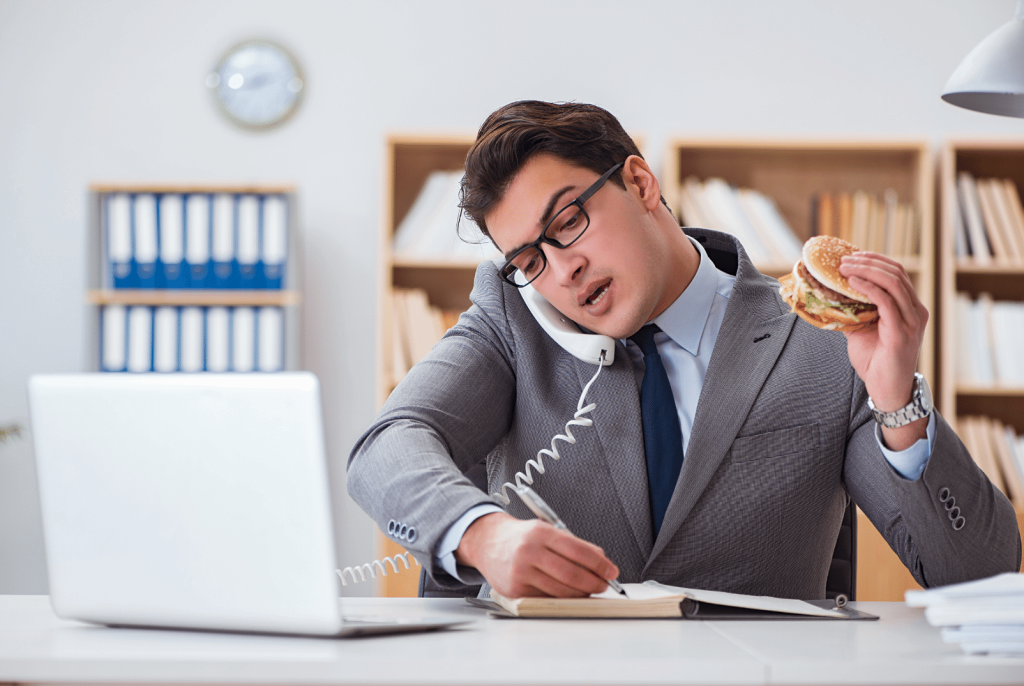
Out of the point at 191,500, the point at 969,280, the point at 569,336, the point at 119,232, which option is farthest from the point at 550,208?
the point at 969,280

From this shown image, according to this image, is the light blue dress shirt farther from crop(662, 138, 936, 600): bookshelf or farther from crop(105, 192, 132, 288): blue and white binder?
crop(105, 192, 132, 288): blue and white binder

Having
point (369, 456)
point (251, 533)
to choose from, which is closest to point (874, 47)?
point (369, 456)

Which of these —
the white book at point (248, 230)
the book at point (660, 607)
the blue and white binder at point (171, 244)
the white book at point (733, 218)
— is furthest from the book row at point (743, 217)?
the book at point (660, 607)

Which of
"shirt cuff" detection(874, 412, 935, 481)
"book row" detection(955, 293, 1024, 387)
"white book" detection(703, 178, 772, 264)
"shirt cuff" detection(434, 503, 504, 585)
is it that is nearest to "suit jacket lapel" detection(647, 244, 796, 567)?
"shirt cuff" detection(874, 412, 935, 481)

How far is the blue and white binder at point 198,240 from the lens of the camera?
313 cm

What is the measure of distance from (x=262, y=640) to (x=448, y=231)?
96.5 inches

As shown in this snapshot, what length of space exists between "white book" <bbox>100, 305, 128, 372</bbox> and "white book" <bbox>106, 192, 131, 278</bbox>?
145mm

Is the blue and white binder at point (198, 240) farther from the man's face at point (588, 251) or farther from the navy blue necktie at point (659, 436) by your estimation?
the navy blue necktie at point (659, 436)

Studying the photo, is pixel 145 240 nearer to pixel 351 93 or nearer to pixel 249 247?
pixel 249 247

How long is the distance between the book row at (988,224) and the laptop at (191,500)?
2841 millimetres

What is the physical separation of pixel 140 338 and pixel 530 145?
2.15m

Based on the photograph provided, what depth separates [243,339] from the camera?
3.14 meters

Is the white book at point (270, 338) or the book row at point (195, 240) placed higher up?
the book row at point (195, 240)

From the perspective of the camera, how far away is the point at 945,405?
10.1 ft
